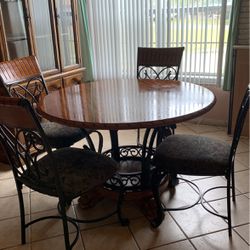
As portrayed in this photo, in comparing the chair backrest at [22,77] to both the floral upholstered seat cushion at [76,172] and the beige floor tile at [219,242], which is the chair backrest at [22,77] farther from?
the beige floor tile at [219,242]

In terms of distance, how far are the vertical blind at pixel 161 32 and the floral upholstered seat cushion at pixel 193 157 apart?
5.12ft

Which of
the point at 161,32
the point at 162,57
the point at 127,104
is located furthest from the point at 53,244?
the point at 161,32

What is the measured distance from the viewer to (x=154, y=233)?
1721mm

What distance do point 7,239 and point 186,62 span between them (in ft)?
7.85

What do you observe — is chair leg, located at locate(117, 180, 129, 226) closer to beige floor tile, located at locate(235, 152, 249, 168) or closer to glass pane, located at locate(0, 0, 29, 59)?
beige floor tile, located at locate(235, 152, 249, 168)

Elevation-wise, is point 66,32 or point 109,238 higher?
point 66,32

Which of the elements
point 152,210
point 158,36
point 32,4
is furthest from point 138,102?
→ point 158,36

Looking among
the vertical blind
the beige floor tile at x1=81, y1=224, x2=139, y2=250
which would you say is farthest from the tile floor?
the vertical blind

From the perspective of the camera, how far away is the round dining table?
1.46 metres

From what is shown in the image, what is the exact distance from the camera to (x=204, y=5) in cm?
291

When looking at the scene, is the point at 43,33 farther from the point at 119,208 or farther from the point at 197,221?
the point at 197,221

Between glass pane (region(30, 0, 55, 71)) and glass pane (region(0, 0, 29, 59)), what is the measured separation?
11 cm

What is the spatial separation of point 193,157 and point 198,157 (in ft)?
0.09

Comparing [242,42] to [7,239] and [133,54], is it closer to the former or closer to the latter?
[133,54]
